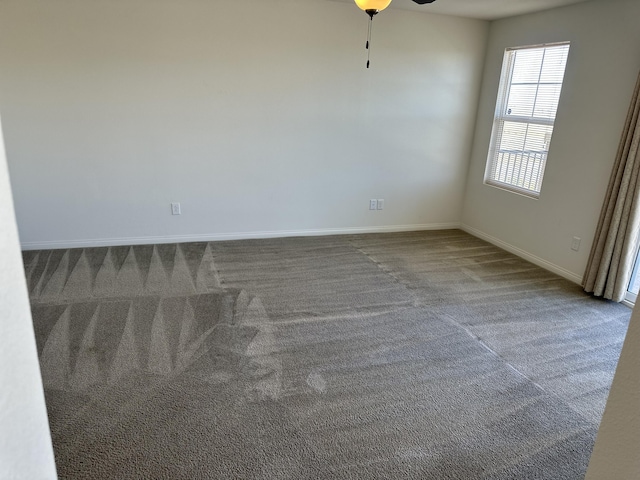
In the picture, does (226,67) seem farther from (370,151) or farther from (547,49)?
(547,49)

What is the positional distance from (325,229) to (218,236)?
4.06 ft

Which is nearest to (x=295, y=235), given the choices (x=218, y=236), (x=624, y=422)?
(x=218, y=236)

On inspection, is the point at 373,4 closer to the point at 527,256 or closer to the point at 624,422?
the point at 624,422

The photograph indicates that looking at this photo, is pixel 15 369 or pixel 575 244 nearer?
pixel 15 369

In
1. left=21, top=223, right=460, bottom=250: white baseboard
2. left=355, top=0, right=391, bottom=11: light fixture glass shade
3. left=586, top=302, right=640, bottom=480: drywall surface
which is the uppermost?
left=355, top=0, right=391, bottom=11: light fixture glass shade

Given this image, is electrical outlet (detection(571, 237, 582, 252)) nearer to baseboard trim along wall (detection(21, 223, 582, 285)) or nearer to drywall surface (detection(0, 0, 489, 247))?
baseboard trim along wall (detection(21, 223, 582, 285))

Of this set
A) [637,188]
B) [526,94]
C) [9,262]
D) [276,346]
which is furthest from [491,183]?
[9,262]

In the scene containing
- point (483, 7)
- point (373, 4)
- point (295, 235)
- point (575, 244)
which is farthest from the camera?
point (295, 235)

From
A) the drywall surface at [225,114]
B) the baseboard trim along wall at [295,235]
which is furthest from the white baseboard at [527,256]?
the drywall surface at [225,114]

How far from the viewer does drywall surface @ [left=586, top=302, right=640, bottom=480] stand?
0.82m

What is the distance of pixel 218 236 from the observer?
4.73 metres

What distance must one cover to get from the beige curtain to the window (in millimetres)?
886

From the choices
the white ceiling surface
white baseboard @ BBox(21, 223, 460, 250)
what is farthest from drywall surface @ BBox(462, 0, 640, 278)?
white baseboard @ BBox(21, 223, 460, 250)

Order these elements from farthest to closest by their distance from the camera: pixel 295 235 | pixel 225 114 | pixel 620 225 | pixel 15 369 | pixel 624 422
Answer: pixel 295 235, pixel 225 114, pixel 620 225, pixel 624 422, pixel 15 369
